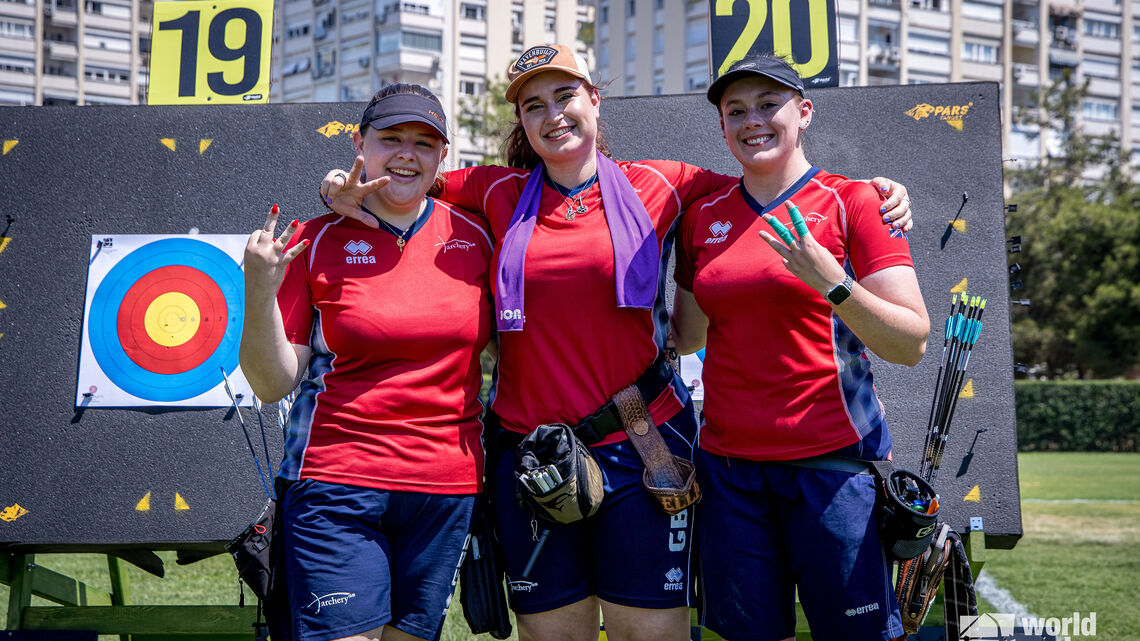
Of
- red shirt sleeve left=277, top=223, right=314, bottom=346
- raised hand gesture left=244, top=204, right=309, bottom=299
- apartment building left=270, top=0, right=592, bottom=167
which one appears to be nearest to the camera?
raised hand gesture left=244, top=204, right=309, bottom=299

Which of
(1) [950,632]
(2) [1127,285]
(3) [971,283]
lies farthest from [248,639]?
(2) [1127,285]

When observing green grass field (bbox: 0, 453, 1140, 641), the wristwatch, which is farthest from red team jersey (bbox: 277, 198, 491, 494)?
green grass field (bbox: 0, 453, 1140, 641)

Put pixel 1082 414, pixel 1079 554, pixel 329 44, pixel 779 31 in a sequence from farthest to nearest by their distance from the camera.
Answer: pixel 329 44, pixel 1082 414, pixel 1079 554, pixel 779 31

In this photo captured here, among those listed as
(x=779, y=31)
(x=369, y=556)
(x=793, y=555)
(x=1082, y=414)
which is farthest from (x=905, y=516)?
(x=1082, y=414)

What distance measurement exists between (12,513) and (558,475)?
2.70 meters

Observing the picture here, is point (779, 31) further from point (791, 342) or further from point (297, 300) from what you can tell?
point (297, 300)

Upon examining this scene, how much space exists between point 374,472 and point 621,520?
0.59 m

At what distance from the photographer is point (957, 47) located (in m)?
47.0

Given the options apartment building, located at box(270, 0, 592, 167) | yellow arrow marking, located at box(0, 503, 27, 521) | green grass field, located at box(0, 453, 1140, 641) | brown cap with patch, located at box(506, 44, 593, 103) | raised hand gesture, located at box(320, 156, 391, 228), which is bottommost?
green grass field, located at box(0, 453, 1140, 641)

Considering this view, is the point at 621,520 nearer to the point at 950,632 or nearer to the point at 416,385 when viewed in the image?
the point at 416,385

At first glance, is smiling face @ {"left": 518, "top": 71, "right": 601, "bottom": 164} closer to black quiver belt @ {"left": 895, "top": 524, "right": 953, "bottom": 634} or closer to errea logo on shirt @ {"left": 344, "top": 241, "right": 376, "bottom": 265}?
errea logo on shirt @ {"left": 344, "top": 241, "right": 376, "bottom": 265}

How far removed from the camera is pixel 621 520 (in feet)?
7.79

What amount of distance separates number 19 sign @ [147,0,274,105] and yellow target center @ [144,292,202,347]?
0.92 metres

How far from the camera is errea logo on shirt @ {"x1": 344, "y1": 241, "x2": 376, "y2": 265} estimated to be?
2439 mm
